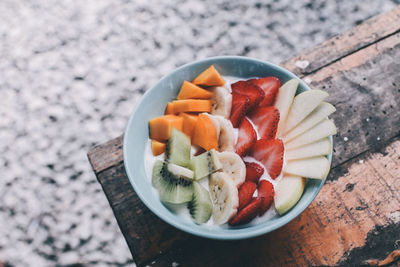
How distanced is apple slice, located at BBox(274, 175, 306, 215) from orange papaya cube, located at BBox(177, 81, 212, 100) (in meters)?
0.22

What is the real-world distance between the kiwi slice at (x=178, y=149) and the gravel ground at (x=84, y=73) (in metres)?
0.50

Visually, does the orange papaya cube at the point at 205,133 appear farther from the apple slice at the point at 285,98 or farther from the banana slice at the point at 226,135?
the apple slice at the point at 285,98

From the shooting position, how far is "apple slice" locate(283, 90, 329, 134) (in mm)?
650

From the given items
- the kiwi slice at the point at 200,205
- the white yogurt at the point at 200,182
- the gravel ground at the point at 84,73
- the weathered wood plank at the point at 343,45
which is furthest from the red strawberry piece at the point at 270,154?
the gravel ground at the point at 84,73

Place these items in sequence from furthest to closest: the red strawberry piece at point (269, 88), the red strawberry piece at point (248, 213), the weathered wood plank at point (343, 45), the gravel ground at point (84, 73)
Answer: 1. the gravel ground at point (84, 73)
2. the weathered wood plank at point (343, 45)
3. the red strawberry piece at point (269, 88)
4. the red strawberry piece at point (248, 213)

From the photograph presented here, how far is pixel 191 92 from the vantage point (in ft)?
2.29

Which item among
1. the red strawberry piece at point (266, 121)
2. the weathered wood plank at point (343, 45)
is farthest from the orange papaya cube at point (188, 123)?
the weathered wood plank at point (343, 45)

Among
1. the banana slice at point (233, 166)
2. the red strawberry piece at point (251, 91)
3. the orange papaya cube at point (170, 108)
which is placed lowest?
the banana slice at point (233, 166)

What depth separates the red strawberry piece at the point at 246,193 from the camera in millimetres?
606

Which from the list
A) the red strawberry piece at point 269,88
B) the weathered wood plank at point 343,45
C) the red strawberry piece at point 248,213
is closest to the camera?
the red strawberry piece at point 248,213

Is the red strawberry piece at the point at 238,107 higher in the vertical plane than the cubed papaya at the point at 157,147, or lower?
higher

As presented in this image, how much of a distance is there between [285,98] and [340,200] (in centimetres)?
22

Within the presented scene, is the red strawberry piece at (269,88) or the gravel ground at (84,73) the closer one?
the red strawberry piece at (269,88)

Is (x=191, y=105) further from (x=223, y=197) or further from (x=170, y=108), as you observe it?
(x=223, y=197)
